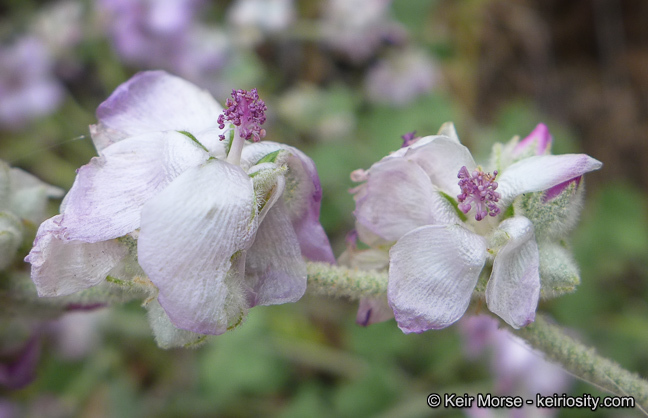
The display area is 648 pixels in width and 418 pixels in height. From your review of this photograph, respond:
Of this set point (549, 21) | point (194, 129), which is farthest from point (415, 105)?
point (194, 129)

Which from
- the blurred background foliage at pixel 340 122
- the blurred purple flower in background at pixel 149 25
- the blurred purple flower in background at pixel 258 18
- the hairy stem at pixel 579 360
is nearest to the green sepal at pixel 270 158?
the hairy stem at pixel 579 360

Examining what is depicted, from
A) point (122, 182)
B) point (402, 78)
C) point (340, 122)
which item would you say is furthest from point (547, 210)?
point (402, 78)

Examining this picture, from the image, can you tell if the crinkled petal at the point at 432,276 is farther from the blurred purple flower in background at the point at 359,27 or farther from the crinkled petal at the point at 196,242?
the blurred purple flower in background at the point at 359,27

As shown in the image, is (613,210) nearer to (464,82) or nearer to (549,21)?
(464,82)

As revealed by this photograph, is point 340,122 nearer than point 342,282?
No

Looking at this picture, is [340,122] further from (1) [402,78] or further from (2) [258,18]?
(2) [258,18]

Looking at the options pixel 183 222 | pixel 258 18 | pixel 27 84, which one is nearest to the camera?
pixel 183 222

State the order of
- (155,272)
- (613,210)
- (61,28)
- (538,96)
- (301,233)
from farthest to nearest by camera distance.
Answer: (538,96)
(61,28)
(613,210)
(301,233)
(155,272)

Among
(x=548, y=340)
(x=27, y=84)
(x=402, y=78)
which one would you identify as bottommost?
(x=27, y=84)
